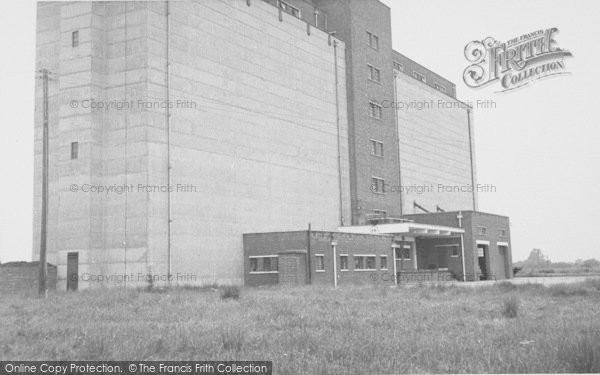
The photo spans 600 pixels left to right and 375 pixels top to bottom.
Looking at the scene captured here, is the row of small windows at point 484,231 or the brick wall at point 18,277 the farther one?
the row of small windows at point 484,231

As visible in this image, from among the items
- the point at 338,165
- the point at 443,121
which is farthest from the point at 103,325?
the point at 443,121

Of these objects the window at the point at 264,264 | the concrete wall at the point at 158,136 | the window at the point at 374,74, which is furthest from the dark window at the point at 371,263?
the window at the point at 374,74

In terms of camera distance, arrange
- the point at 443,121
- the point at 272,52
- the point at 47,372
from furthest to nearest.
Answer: the point at 443,121 < the point at 272,52 < the point at 47,372

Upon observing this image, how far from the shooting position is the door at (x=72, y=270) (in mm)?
34312

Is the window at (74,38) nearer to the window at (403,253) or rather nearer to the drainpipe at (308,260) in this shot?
the drainpipe at (308,260)

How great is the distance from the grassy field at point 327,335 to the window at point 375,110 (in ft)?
119

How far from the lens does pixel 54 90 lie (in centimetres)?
3791

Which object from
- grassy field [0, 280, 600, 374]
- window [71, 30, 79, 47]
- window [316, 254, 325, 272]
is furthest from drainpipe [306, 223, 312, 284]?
grassy field [0, 280, 600, 374]

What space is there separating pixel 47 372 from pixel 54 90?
32.6m

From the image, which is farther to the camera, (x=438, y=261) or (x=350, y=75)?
(x=438, y=261)

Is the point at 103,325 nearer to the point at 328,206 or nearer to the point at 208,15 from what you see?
the point at 208,15

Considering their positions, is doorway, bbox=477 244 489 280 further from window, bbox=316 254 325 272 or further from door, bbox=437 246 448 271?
window, bbox=316 254 325 272

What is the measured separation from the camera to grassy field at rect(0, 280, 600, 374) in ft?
30.3

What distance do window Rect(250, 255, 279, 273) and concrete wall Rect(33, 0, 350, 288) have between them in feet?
2.79
